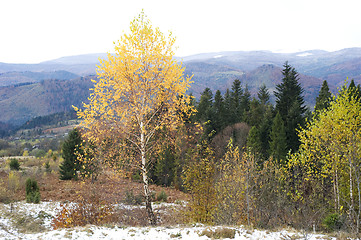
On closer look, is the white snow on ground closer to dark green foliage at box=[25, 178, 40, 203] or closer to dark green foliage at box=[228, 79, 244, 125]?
dark green foliage at box=[25, 178, 40, 203]

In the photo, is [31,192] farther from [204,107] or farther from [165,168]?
[204,107]

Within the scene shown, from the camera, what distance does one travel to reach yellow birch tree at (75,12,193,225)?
1170cm

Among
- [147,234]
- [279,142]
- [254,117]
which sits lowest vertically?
[279,142]

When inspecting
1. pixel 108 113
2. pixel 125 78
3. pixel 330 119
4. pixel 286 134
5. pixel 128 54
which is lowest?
pixel 286 134

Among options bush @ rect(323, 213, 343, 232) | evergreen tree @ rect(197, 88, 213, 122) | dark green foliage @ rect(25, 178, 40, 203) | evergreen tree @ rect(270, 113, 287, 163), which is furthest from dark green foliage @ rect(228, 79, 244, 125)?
bush @ rect(323, 213, 343, 232)

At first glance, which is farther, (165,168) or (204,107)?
(204,107)

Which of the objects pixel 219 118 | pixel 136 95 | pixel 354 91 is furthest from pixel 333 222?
pixel 219 118

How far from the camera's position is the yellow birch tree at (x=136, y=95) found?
1170 centimetres

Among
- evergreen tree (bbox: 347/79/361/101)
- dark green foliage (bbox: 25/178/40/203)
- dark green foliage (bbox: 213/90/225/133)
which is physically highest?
evergreen tree (bbox: 347/79/361/101)

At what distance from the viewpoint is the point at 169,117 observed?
1237cm

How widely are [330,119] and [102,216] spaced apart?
1376 centimetres

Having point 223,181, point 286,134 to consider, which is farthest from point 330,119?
point 286,134

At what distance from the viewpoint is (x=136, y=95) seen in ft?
40.5

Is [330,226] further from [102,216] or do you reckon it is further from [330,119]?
[102,216]
